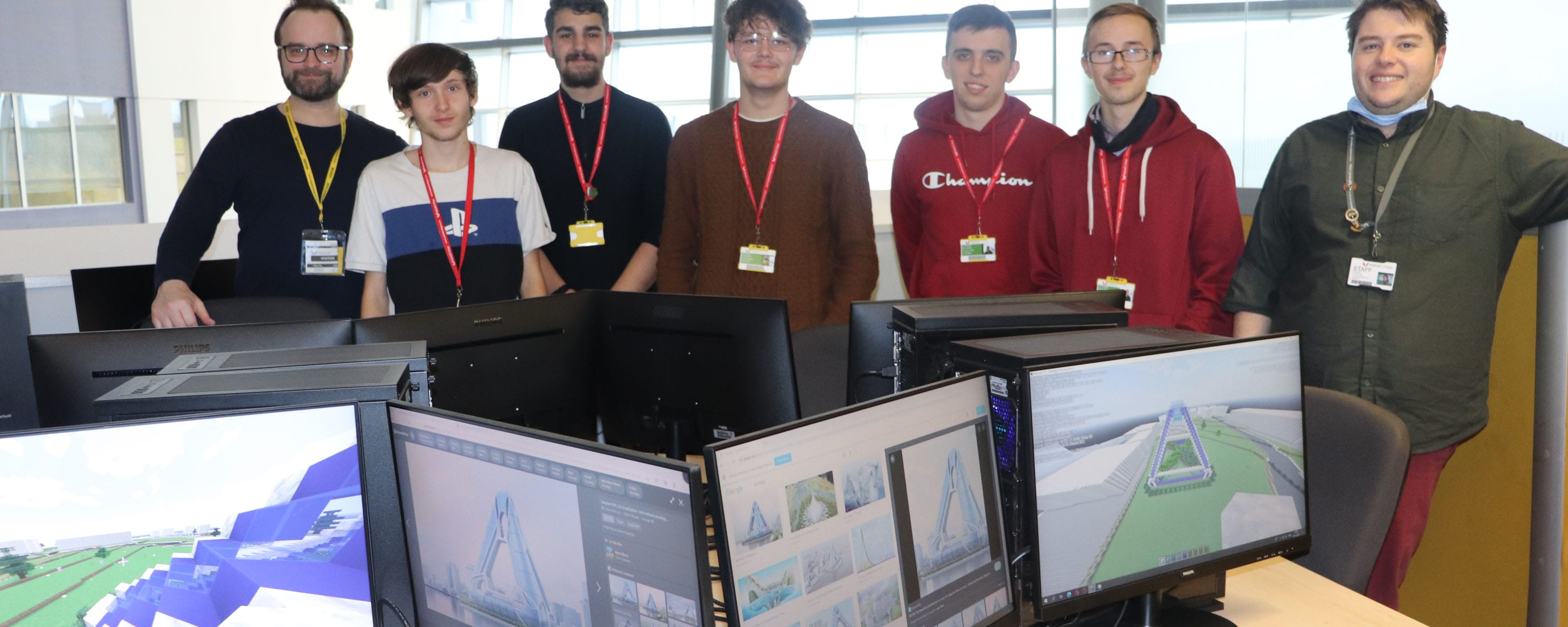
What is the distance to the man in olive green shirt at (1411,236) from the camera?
231cm

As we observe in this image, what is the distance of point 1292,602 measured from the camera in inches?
66.5

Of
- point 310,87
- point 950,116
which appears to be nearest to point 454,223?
point 310,87

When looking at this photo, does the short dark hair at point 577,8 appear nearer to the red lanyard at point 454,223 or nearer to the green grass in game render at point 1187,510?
the red lanyard at point 454,223

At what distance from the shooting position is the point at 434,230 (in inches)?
110

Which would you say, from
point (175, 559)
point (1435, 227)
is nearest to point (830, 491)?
point (175, 559)

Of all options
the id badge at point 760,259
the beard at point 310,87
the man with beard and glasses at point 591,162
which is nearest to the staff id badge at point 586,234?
the man with beard and glasses at point 591,162

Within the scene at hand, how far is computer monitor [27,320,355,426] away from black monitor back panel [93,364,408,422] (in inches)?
8.6

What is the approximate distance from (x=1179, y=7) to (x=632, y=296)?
11.3 feet

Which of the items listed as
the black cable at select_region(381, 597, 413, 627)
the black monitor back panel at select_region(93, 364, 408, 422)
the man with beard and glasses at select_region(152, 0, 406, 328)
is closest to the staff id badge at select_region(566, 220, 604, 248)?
the man with beard and glasses at select_region(152, 0, 406, 328)

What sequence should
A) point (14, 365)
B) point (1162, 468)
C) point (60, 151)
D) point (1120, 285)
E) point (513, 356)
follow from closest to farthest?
1. point (1162, 468)
2. point (14, 365)
3. point (513, 356)
4. point (1120, 285)
5. point (60, 151)

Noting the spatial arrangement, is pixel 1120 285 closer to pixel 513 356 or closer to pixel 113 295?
pixel 513 356

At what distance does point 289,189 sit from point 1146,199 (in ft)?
7.75

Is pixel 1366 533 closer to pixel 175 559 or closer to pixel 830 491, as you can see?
pixel 830 491

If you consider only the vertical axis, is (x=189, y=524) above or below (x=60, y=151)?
below
